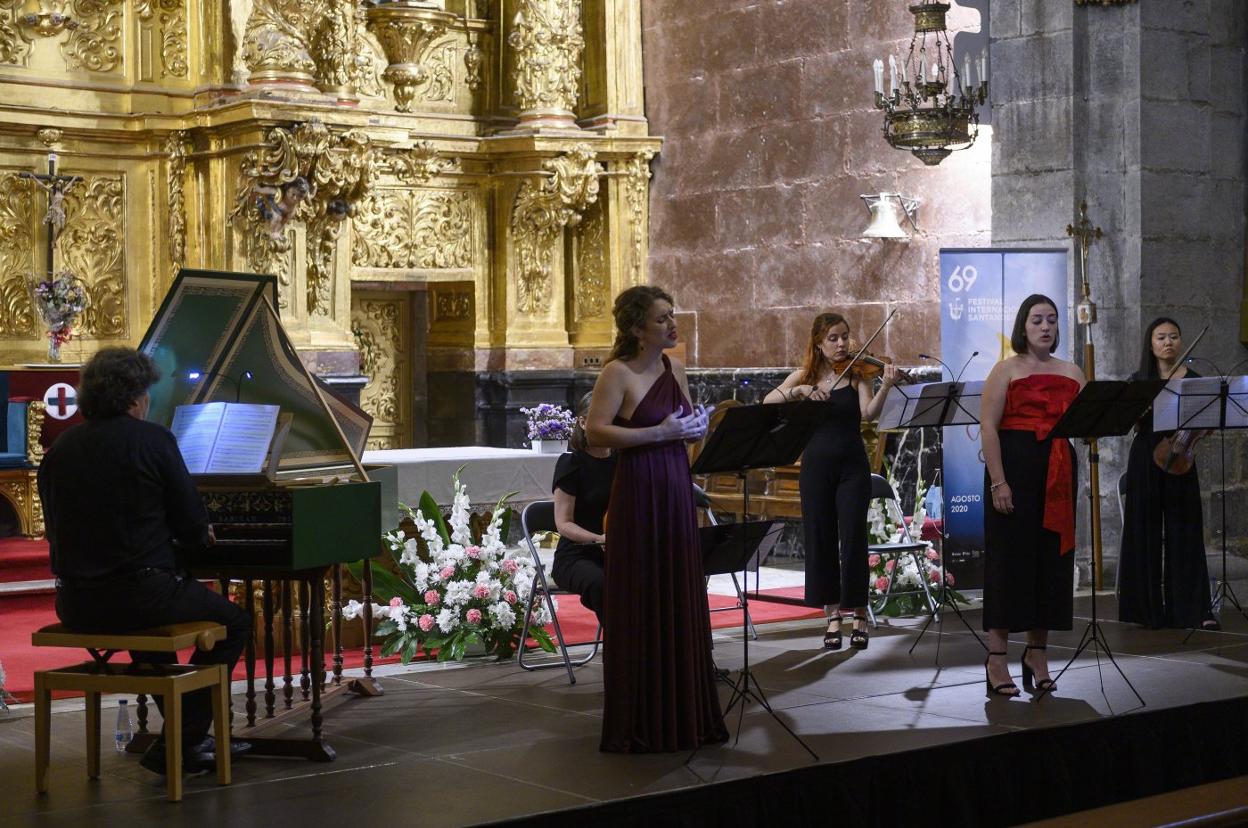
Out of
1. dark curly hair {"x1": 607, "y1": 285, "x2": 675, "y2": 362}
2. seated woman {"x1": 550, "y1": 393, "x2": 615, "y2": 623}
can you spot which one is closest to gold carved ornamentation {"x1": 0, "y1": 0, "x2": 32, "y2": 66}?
seated woman {"x1": 550, "y1": 393, "x2": 615, "y2": 623}

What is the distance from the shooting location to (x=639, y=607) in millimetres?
5637

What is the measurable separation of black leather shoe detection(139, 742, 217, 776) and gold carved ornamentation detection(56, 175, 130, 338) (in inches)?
229

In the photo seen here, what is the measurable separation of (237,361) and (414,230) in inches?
252

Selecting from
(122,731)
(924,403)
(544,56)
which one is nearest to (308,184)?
(544,56)

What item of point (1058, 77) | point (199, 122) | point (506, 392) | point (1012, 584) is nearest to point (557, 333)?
point (506, 392)

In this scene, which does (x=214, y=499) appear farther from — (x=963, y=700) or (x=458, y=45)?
(x=458, y=45)

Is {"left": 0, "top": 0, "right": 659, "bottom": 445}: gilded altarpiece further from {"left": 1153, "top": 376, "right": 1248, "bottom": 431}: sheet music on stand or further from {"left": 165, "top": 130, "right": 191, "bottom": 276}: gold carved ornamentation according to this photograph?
{"left": 1153, "top": 376, "right": 1248, "bottom": 431}: sheet music on stand

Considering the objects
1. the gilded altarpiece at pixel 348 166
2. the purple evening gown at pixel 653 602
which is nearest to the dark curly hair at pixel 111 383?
the purple evening gown at pixel 653 602

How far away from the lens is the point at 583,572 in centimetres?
678

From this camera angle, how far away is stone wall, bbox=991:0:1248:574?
31.3ft

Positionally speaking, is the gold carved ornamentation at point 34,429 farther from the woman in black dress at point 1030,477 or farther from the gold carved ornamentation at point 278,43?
the woman in black dress at point 1030,477

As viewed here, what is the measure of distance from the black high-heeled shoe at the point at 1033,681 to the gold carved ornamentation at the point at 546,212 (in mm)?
6369

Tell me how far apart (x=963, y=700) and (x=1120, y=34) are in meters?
4.61

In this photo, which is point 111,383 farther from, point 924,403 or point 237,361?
point 924,403
